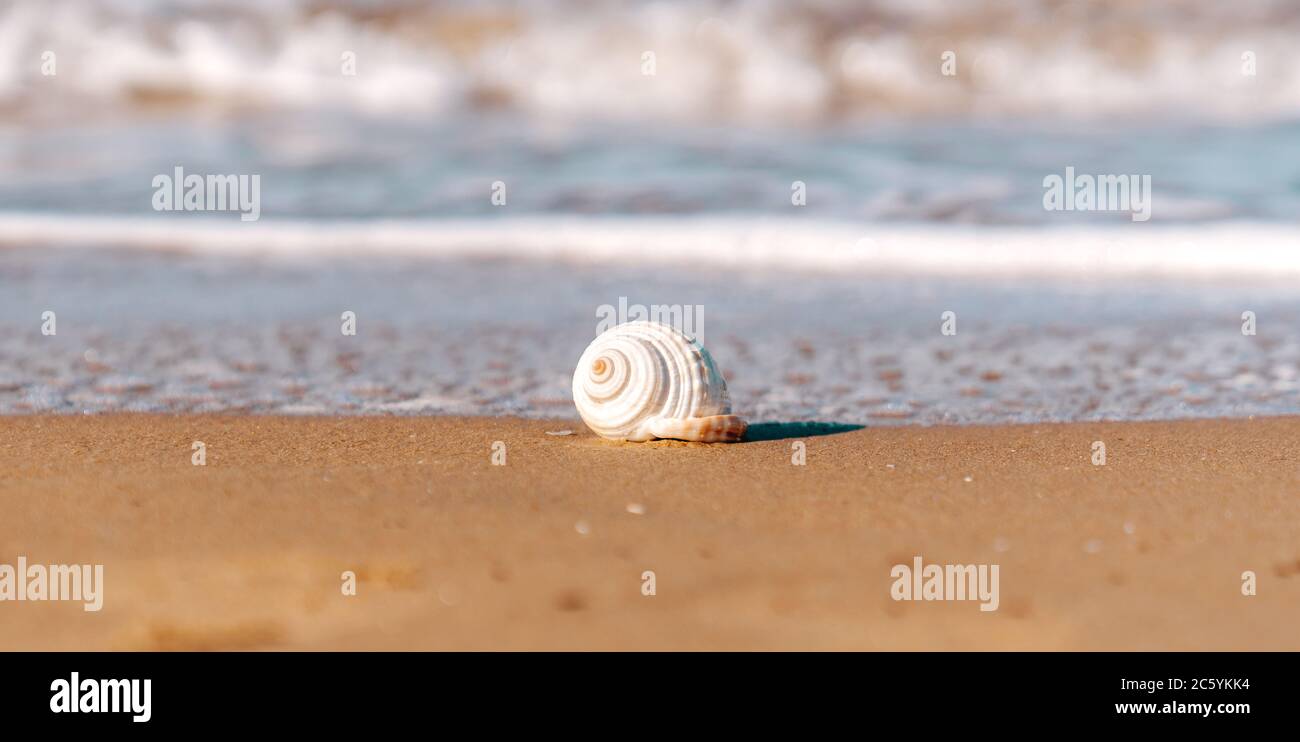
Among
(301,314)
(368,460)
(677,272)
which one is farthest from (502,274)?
(368,460)

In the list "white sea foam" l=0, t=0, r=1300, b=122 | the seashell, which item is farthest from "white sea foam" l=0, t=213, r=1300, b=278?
the seashell

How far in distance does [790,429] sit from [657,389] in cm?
55

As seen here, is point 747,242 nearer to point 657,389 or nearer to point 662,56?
point 662,56

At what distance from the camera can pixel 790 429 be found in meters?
3.63

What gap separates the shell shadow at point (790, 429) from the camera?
3475 mm

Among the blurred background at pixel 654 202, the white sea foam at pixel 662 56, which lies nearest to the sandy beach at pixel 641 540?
the blurred background at pixel 654 202

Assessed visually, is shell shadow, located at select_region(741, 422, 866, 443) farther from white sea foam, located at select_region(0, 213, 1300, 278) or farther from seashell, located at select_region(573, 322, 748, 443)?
white sea foam, located at select_region(0, 213, 1300, 278)

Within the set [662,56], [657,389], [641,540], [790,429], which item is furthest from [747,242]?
[641,540]

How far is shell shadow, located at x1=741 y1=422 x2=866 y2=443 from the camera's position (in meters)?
3.47

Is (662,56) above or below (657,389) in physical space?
above

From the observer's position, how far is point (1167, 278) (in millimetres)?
7574

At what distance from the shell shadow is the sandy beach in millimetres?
55

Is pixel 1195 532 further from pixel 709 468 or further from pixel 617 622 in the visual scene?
pixel 617 622

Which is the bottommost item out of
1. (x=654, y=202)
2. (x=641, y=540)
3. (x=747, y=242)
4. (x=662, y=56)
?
(x=641, y=540)
